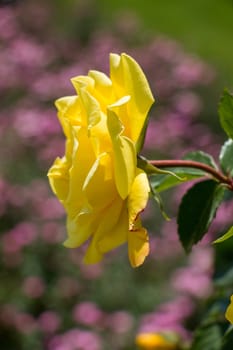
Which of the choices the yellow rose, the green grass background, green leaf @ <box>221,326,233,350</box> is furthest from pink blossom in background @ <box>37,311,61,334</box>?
the green grass background

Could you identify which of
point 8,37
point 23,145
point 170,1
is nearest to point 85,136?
point 23,145

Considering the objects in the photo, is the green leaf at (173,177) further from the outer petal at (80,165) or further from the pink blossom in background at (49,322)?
the pink blossom in background at (49,322)

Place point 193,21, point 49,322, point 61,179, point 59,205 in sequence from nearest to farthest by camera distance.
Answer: point 61,179, point 49,322, point 59,205, point 193,21

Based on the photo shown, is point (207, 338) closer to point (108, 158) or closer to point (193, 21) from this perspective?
point (108, 158)

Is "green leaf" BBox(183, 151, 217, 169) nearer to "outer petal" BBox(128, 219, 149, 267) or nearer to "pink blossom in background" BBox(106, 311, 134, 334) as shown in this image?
"outer petal" BBox(128, 219, 149, 267)

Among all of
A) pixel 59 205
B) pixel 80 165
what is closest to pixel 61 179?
pixel 80 165

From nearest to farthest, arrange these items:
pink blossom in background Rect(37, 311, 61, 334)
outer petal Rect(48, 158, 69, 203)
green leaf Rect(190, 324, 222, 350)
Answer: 1. outer petal Rect(48, 158, 69, 203)
2. green leaf Rect(190, 324, 222, 350)
3. pink blossom in background Rect(37, 311, 61, 334)
